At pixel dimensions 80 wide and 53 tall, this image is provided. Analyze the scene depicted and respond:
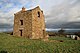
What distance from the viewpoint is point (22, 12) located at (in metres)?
32.4

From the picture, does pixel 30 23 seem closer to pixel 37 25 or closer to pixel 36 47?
pixel 37 25

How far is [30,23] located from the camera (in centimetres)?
3050

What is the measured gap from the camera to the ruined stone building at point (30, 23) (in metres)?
30.5

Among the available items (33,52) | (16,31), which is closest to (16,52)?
(33,52)

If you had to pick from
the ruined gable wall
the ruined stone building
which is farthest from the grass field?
the ruined gable wall

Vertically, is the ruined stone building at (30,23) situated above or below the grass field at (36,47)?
above

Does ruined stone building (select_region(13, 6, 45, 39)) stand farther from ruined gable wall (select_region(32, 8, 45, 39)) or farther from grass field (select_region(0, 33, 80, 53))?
grass field (select_region(0, 33, 80, 53))

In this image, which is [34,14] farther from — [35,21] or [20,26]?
[20,26]

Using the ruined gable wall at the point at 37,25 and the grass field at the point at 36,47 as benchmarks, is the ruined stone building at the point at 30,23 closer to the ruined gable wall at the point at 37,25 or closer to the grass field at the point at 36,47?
the ruined gable wall at the point at 37,25

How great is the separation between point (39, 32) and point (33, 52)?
19805mm

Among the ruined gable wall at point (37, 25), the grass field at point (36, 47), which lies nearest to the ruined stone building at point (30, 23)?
the ruined gable wall at point (37, 25)

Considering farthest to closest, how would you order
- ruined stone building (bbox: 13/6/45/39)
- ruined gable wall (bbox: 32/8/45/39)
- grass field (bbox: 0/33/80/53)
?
ruined gable wall (bbox: 32/8/45/39) < ruined stone building (bbox: 13/6/45/39) < grass field (bbox: 0/33/80/53)

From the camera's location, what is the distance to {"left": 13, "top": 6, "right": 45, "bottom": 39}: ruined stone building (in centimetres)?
3045

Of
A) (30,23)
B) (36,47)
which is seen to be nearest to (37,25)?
(30,23)
